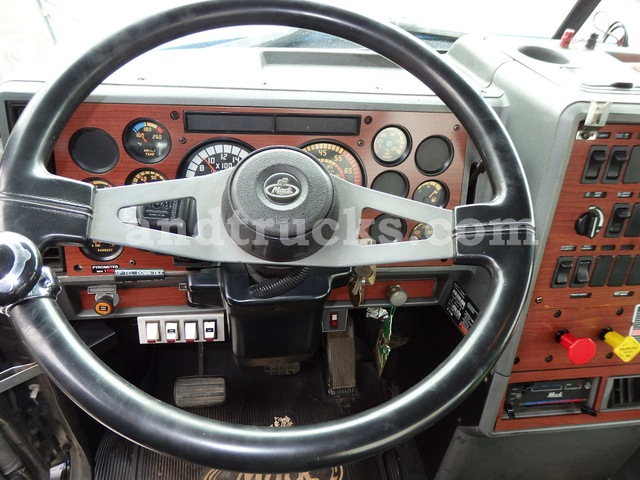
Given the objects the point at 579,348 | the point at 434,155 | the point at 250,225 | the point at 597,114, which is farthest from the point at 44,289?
the point at 579,348

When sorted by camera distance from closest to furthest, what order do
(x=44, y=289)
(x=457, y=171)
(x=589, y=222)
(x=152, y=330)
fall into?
(x=44, y=289) < (x=589, y=222) < (x=457, y=171) < (x=152, y=330)

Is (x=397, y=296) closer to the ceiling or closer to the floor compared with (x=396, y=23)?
closer to the floor

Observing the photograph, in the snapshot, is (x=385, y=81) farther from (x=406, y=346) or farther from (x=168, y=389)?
(x=168, y=389)

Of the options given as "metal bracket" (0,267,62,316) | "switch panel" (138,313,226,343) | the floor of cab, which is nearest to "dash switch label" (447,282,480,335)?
the floor of cab

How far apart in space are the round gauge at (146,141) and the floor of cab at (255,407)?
860 mm

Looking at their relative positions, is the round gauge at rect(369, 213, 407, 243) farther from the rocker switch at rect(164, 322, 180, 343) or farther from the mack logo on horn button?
the rocker switch at rect(164, 322, 180, 343)

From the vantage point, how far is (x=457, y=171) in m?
1.15

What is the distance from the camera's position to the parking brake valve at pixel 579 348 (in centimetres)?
114

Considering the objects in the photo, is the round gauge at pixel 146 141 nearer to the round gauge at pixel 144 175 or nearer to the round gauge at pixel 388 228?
the round gauge at pixel 144 175

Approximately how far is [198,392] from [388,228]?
0.79m

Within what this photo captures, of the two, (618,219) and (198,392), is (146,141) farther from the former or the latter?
(618,219)

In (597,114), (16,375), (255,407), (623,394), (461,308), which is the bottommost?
(255,407)

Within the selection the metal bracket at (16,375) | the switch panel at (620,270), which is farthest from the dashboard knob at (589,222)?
the metal bracket at (16,375)

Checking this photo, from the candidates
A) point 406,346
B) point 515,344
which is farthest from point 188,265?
point 406,346
